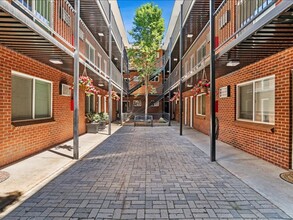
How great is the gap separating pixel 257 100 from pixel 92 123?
8.95 metres

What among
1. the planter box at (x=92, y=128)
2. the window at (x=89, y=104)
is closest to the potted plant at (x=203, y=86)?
the planter box at (x=92, y=128)

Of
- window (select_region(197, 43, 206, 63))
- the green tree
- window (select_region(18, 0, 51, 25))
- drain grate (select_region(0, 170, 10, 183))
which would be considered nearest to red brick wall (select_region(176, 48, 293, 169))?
window (select_region(197, 43, 206, 63))

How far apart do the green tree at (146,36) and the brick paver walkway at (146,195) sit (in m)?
15.5

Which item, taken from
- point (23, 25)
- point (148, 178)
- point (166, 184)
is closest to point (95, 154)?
point (148, 178)

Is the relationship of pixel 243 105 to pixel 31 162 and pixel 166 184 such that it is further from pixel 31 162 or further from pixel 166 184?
pixel 31 162

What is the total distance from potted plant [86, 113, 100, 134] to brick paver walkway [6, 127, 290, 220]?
22.2ft

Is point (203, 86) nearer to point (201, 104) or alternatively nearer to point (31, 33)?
point (201, 104)

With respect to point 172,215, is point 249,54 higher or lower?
higher

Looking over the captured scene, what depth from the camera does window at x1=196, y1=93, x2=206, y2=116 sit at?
41.8 ft

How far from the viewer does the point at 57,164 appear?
18.9 feet

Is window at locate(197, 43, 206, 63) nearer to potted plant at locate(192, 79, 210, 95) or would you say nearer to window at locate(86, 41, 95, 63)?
potted plant at locate(192, 79, 210, 95)

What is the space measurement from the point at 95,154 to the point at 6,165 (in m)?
2.50

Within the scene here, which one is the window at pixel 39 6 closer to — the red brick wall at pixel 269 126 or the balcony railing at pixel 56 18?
the balcony railing at pixel 56 18

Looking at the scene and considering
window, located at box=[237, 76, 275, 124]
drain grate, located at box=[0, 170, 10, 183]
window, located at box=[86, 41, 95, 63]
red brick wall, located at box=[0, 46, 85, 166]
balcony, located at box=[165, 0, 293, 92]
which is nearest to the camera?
balcony, located at box=[165, 0, 293, 92]
